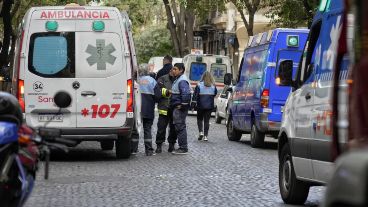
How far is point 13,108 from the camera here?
6652mm

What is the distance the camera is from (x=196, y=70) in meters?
38.6

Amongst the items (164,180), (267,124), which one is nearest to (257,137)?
(267,124)

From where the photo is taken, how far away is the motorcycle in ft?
20.2

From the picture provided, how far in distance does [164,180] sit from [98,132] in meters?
2.87

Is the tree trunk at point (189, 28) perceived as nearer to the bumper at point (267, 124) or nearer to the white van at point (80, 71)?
the bumper at point (267, 124)

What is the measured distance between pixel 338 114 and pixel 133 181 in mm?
7817

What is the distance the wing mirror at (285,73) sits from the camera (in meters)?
10.6

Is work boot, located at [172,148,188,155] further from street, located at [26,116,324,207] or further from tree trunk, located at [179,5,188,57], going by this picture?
tree trunk, located at [179,5,188,57]

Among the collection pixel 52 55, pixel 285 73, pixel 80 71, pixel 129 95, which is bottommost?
pixel 129 95

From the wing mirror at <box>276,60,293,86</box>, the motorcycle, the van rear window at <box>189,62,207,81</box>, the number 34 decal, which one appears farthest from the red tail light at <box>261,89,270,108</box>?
the van rear window at <box>189,62,207,81</box>

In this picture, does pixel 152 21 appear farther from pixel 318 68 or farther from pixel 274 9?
pixel 318 68

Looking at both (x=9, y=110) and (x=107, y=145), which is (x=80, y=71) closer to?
(x=107, y=145)

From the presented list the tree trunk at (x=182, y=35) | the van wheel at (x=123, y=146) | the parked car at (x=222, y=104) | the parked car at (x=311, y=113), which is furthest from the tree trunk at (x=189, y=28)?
the parked car at (x=311, y=113)

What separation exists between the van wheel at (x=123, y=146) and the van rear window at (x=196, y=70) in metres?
21.0
